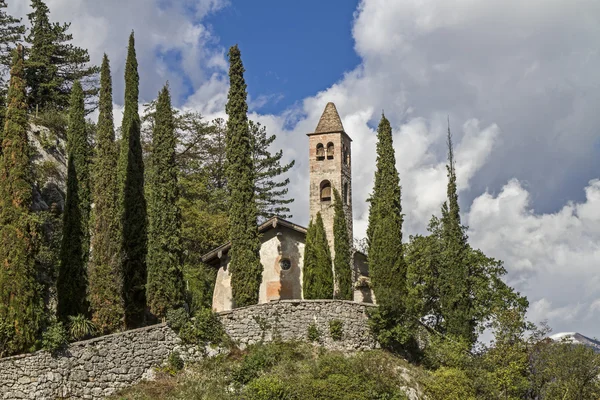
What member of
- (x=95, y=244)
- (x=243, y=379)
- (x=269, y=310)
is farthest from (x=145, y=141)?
(x=243, y=379)

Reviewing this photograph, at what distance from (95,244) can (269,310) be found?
9.16 m

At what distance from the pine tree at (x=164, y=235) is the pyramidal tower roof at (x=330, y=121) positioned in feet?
39.6

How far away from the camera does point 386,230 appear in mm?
35469

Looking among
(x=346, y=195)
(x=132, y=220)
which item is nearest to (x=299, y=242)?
(x=346, y=195)

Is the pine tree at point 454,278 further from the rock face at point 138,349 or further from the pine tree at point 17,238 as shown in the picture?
the pine tree at point 17,238

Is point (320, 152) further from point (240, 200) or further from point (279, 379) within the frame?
point (279, 379)

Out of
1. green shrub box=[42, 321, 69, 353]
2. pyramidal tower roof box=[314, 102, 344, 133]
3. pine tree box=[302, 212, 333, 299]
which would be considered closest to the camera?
green shrub box=[42, 321, 69, 353]

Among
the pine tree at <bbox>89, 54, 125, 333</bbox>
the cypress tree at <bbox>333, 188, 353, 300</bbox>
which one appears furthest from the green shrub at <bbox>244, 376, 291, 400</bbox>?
the cypress tree at <bbox>333, 188, 353, 300</bbox>

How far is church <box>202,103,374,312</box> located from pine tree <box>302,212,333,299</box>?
1902mm

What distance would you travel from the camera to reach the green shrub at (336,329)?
30.9m

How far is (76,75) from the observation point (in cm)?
5300

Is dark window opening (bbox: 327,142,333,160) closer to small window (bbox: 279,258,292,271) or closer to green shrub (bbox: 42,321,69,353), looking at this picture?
small window (bbox: 279,258,292,271)

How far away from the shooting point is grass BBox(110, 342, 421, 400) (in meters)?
25.0

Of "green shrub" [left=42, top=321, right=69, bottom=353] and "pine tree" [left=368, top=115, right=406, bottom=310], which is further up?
"pine tree" [left=368, top=115, right=406, bottom=310]
